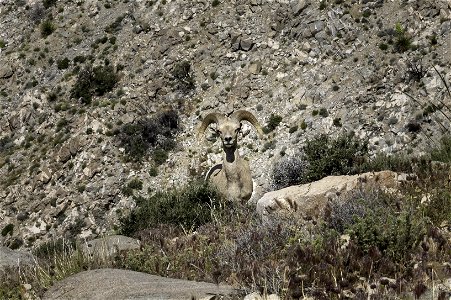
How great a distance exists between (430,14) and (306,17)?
675 centimetres

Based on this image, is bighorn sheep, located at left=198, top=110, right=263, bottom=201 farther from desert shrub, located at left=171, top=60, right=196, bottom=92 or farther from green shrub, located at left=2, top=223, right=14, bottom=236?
desert shrub, located at left=171, top=60, right=196, bottom=92

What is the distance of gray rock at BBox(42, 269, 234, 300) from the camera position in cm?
432

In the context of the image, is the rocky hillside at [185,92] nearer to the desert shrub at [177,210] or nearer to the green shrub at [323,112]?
the green shrub at [323,112]

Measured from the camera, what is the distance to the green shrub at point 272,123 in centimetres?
2722

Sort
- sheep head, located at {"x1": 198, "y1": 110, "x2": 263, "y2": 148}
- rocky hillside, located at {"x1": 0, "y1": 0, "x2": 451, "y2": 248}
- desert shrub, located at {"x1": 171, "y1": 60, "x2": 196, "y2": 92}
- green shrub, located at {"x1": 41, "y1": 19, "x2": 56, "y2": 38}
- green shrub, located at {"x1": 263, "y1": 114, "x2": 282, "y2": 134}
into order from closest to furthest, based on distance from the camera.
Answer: sheep head, located at {"x1": 198, "y1": 110, "x2": 263, "y2": 148} → rocky hillside, located at {"x1": 0, "y1": 0, "x2": 451, "y2": 248} → green shrub, located at {"x1": 263, "y1": 114, "x2": 282, "y2": 134} → desert shrub, located at {"x1": 171, "y1": 60, "x2": 196, "y2": 92} → green shrub, located at {"x1": 41, "y1": 19, "x2": 56, "y2": 38}

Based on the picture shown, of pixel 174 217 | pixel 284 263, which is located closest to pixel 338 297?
pixel 284 263

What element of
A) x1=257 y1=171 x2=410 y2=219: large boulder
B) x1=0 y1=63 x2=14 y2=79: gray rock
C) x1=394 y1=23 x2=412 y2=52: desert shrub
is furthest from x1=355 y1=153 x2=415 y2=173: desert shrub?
x1=0 y1=63 x2=14 y2=79: gray rock

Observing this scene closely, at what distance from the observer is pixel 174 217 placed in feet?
34.2

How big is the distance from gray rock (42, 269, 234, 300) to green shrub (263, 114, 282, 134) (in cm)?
2237

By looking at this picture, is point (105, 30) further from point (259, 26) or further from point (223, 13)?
point (259, 26)

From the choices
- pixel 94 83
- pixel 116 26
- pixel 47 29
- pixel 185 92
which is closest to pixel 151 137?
pixel 185 92

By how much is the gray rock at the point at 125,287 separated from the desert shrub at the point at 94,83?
28418mm

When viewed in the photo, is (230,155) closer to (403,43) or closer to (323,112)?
(323,112)

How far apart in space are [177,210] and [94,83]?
23891 mm
